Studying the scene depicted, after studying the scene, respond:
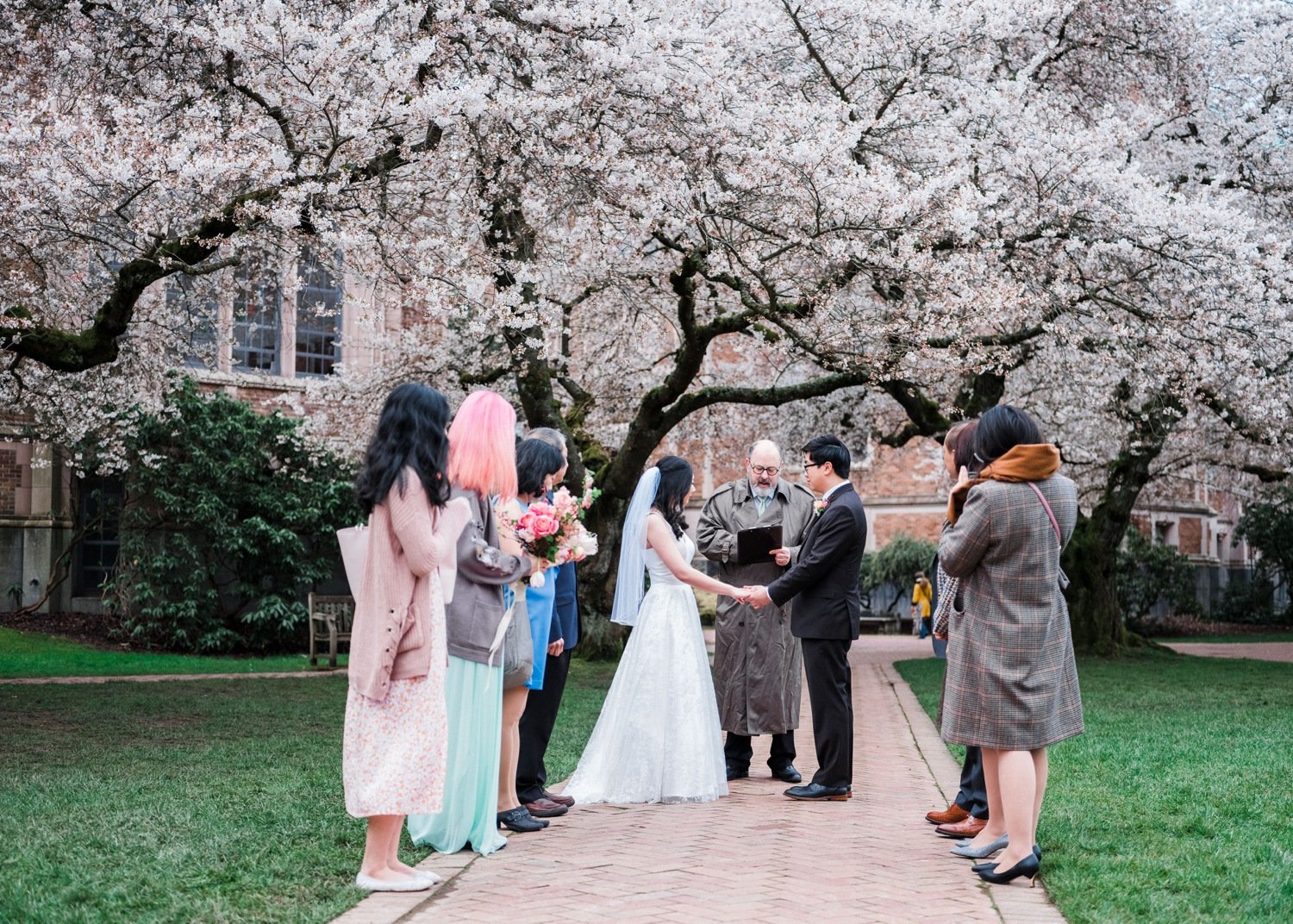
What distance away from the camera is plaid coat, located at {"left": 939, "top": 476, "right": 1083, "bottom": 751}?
5.72m

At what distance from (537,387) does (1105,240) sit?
6.86 metres

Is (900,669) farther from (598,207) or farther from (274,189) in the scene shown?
(274,189)

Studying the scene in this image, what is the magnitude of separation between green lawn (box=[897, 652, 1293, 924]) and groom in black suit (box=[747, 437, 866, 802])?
1.24 m

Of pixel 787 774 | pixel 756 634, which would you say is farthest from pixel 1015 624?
pixel 787 774

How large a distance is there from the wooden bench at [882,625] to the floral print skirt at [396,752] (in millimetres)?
29584

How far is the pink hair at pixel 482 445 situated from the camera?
6070 millimetres

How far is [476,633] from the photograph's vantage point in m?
6.20

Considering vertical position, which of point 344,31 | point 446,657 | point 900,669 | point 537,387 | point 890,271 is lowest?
point 900,669

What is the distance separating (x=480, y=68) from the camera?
12070 millimetres

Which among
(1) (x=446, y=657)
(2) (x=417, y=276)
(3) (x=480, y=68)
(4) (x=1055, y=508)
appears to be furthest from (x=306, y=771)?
(3) (x=480, y=68)

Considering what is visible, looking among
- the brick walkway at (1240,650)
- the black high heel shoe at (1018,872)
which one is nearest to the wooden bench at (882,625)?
the brick walkway at (1240,650)

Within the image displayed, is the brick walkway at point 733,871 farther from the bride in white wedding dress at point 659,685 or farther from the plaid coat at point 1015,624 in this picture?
the plaid coat at point 1015,624

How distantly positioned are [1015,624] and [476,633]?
7.86ft

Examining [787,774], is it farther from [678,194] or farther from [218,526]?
[218,526]
